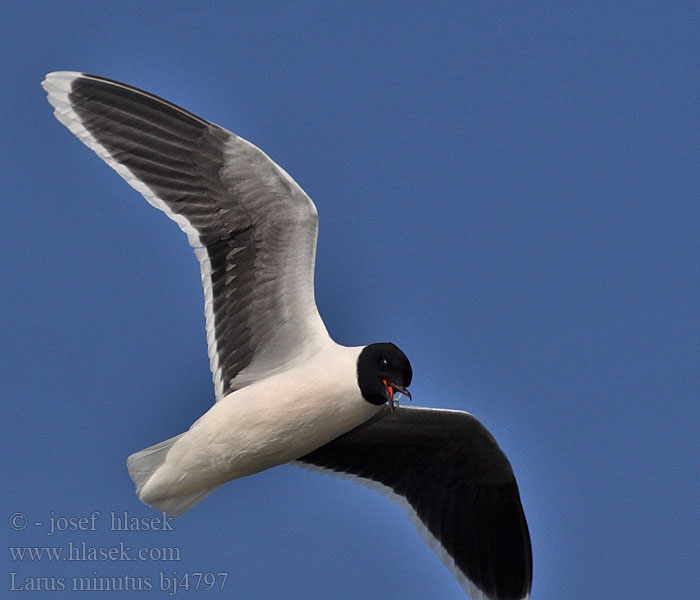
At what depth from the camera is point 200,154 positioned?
8891mm

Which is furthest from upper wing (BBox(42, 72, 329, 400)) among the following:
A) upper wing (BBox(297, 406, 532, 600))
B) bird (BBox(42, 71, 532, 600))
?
upper wing (BBox(297, 406, 532, 600))

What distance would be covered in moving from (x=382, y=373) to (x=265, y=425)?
2.88 feet

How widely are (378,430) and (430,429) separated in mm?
384

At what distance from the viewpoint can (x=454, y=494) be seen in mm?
9836

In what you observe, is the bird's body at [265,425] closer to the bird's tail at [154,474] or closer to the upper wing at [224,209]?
the bird's tail at [154,474]

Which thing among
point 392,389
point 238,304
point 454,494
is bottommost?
point 454,494

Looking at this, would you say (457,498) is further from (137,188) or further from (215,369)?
(137,188)

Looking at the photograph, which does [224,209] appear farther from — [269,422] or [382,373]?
[382,373]

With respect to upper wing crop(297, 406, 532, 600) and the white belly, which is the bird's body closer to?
the white belly

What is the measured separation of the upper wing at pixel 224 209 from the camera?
868cm

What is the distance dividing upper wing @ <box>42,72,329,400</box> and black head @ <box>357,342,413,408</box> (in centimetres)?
50

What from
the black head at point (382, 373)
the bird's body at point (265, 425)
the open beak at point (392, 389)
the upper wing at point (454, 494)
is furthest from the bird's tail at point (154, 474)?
the open beak at point (392, 389)

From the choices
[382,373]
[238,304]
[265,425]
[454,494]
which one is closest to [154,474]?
[265,425]

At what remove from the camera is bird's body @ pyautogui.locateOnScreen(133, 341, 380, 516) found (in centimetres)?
855
